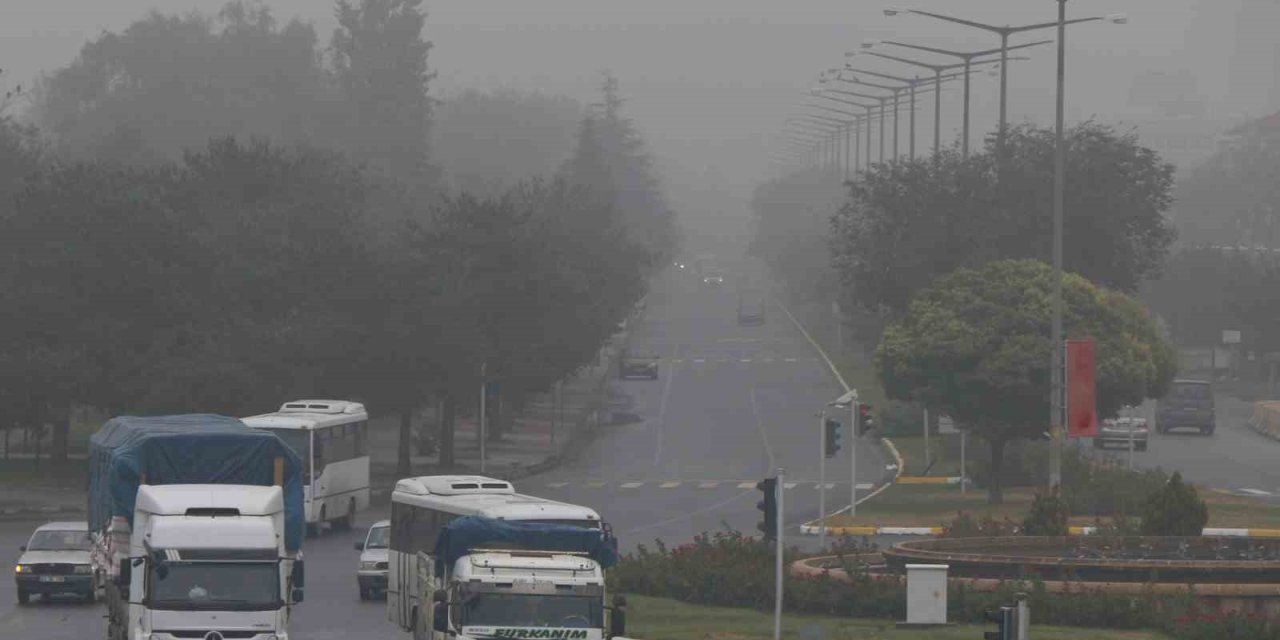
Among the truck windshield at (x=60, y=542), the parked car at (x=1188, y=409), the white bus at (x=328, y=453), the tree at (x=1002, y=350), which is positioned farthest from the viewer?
the parked car at (x=1188, y=409)

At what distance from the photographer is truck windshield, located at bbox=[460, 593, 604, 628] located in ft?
92.8

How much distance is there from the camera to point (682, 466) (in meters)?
76.6

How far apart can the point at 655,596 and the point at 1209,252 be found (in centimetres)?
8641

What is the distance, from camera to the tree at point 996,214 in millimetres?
70625

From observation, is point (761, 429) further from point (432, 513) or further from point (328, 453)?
point (432, 513)

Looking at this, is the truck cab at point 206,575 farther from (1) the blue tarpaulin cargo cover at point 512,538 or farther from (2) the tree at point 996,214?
(2) the tree at point 996,214

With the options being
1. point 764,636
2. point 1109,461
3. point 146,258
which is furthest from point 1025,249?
point 764,636

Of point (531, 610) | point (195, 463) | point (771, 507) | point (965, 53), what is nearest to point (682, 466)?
point (965, 53)

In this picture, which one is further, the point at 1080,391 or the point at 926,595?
the point at 1080,391

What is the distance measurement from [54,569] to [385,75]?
13893 centimetres

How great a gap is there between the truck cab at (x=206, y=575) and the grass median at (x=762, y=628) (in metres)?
5.82

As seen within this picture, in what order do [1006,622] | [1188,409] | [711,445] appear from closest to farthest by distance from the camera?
[1006,622], [711,445], [1188,409]

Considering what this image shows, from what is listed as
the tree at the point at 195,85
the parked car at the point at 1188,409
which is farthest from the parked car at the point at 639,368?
the tree at the point at 195,85

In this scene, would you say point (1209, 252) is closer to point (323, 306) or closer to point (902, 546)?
point (323, 306)
